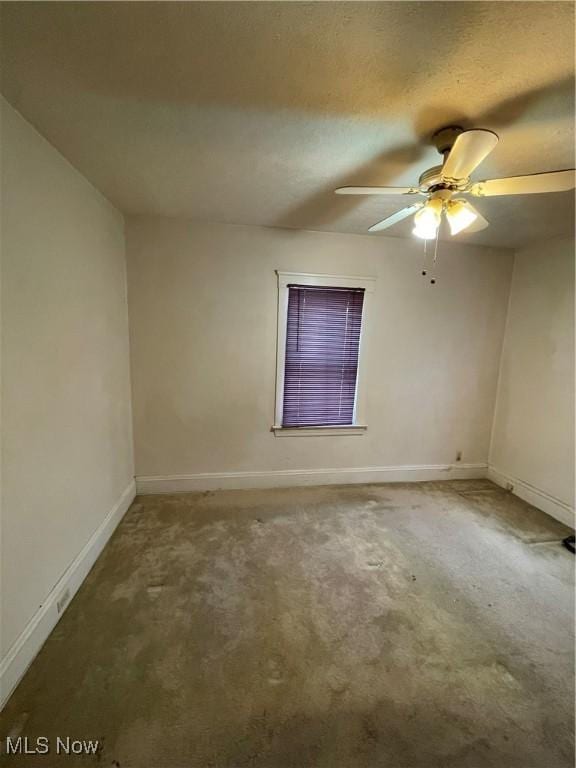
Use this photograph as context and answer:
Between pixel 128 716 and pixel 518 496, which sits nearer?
pixel 128 716

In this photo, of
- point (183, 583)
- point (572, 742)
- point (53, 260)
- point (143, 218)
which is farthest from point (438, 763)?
point (143, 218)

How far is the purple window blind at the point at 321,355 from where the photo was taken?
3.06m

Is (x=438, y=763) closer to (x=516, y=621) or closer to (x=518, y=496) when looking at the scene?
(x=516, y=621)

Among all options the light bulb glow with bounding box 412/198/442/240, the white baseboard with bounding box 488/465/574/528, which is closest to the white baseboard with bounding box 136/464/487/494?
the white baseboard with bounding box 488/465/574/528

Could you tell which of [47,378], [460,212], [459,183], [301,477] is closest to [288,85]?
[459,183]

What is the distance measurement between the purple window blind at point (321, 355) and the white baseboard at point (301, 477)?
0.55 metres

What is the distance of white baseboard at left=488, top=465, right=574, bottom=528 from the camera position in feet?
9.25

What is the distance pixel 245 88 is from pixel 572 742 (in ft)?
9.44

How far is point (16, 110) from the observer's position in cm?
139

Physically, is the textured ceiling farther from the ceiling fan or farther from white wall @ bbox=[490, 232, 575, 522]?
white wall @ bbox=[490, 232, 575, 522]

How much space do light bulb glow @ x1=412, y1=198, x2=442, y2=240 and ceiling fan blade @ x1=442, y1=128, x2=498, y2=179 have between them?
191 millimetres

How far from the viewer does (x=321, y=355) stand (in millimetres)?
3158

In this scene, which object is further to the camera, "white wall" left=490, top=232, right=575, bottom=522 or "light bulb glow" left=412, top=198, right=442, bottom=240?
"white wall" left=490, top=232, right=575, bottom=522

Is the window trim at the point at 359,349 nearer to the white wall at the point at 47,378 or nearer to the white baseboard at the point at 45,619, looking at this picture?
the white wall at the point at 47,378
